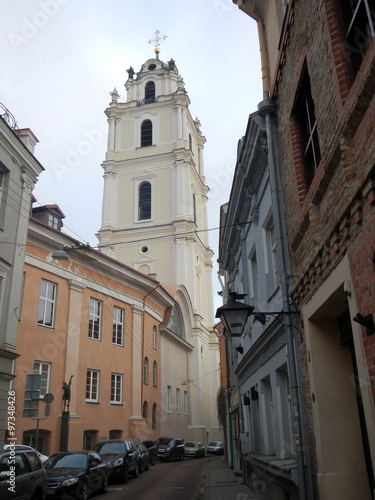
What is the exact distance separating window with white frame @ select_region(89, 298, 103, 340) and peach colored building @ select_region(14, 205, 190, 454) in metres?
0.05

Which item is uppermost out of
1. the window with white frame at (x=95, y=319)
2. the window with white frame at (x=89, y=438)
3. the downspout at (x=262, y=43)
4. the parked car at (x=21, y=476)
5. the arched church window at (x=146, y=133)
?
the arched church window at (x=146, y=133)

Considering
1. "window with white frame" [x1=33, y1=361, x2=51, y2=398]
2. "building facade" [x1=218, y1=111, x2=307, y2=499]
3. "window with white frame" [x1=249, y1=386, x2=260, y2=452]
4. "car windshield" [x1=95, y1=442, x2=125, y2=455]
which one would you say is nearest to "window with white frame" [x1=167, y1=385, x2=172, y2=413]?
"window with white frame" [x1=33, y1=361, x2=51, y2=398]

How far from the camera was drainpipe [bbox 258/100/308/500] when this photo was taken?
6.99 metres

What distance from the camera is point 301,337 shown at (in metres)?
7.43

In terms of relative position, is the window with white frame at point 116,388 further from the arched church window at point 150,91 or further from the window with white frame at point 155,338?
the arched church window at point 150,91

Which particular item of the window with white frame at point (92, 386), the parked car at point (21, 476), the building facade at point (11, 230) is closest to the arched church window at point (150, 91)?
the window with white frame at point (92, 386)

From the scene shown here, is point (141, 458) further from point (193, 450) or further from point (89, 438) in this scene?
point (193, 450)

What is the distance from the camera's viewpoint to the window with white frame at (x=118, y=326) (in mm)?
27828

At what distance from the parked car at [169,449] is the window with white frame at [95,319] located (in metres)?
8.93

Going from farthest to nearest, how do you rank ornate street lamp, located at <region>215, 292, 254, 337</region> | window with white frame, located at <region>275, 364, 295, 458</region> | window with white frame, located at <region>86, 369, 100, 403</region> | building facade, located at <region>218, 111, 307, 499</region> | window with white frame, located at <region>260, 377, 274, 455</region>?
window with white frame, located at <region>86, 369, 100, 403</region> → window with white frame, located at <region>260, 377, 274, 455</region> → window with white frame, located at <region>275, 364, 295, 458</region> → ornate street lamp, located at <region>215, 292, 254, 337</region> → building facade, located at <region>218, 111, 307, 499</region>

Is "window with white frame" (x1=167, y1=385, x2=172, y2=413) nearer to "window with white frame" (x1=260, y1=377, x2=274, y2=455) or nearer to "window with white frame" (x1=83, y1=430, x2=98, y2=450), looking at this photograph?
"window with white frame" (x1=83, y1=430, x2=98, y2=450)

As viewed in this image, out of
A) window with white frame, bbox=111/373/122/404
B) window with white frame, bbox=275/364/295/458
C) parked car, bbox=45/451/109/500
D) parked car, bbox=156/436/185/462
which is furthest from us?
parked car, bbox=156/436/185/462

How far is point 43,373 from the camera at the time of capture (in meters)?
21.9

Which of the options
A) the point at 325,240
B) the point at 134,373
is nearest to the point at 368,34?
the point at 325,240
